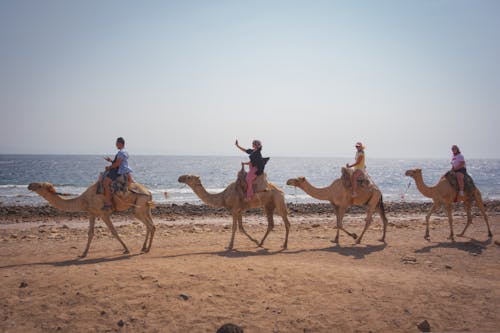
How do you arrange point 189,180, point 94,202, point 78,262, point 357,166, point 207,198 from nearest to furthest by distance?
point 78,262 → point 94,202 → point 189,180 → point 207,198 → point 357,166

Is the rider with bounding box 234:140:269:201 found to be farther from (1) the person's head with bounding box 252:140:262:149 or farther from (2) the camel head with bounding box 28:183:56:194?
(2) the camel head with bounding box 28:183:56:194

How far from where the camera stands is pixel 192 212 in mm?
24766

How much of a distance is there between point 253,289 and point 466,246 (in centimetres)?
855

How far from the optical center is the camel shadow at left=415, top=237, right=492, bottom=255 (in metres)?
11.3

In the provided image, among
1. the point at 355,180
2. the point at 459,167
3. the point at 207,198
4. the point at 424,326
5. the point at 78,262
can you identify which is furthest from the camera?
the point at 459,167

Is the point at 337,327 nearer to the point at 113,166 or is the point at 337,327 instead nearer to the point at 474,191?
the point at 113,166

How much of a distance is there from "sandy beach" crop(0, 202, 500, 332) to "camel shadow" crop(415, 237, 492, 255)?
0.37 feet

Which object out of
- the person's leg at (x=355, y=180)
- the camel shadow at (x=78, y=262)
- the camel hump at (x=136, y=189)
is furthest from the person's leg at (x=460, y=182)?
the camel shadow at (x=78, y=262)

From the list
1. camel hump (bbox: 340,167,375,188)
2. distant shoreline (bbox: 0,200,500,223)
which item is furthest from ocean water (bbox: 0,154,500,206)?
camel hump (bbox: 340,167,375,188)

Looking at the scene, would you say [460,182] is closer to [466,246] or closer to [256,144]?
[466,246]

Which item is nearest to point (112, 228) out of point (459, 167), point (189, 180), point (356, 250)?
point (189, 180)

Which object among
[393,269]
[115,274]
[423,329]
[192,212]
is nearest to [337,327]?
[423,329]

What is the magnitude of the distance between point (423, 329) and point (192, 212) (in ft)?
64.4

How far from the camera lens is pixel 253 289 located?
7543 mm
